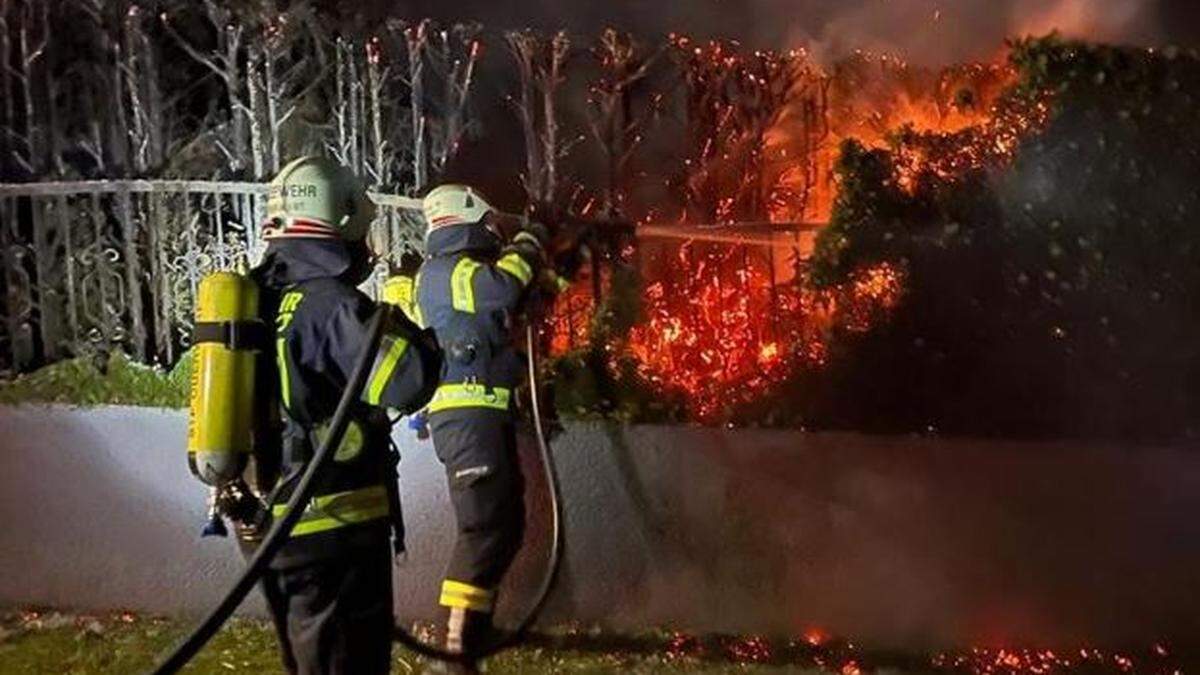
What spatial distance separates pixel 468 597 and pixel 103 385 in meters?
2.62

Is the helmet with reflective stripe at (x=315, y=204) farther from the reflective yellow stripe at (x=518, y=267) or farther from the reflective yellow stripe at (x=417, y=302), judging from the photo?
the reflective yellow stripe at (x=417, y=302)

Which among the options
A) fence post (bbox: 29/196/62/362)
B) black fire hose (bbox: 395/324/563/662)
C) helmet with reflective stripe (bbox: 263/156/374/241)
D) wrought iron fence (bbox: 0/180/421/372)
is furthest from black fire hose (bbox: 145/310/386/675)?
fence post (bbox: 29/196/62/362)

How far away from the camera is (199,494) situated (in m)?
6.96

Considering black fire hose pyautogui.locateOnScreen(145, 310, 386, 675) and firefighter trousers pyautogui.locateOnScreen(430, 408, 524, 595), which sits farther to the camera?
firefighter trousers pyautogui.locateOnScreen(430, 408, 524, 595)

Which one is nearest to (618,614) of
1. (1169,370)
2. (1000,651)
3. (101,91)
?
(1000,651)

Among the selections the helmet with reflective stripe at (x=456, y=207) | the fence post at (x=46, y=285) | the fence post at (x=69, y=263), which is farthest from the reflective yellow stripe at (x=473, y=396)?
the fence post at (x=46, y=285)

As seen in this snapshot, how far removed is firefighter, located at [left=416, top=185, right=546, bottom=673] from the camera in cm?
567

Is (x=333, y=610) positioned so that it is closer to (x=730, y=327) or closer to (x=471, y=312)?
(x=471, y=312)

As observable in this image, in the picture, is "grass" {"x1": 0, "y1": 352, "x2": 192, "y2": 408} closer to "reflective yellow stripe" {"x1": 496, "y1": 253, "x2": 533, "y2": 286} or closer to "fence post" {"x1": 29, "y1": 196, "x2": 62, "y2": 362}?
"fence post" {"x1": 29, "y1": 196, "x2": 62, "y2": 362}

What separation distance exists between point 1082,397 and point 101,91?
5840mm

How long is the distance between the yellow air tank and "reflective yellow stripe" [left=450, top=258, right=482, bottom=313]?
1.63 metres

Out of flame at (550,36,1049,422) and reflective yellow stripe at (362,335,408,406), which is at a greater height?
flame at (550,36,1049,422)

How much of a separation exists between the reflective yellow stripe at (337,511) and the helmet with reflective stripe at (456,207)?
68.1 inches

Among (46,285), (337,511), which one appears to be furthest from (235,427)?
(46,285)
